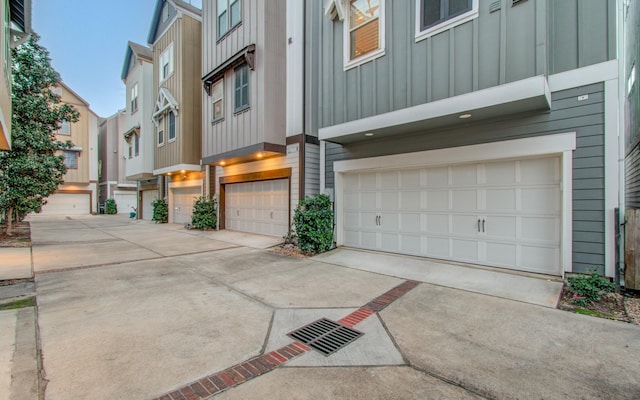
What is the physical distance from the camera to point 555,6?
4840 millimetres

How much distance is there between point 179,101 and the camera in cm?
1357

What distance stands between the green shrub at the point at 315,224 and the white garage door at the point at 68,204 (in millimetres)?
27033

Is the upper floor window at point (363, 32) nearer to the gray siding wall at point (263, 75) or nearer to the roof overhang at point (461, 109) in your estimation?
A: the roof overhang at point (461, 109)

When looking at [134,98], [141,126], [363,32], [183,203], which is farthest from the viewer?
[134,98]

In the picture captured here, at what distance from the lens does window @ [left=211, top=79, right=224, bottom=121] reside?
10887 millimetres

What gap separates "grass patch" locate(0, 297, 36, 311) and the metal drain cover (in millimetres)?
3969

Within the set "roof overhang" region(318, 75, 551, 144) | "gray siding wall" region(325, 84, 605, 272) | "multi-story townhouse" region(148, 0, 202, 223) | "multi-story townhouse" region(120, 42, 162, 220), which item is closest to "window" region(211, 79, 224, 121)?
"multi-story townhouse" region(148, 0, 202, 223)

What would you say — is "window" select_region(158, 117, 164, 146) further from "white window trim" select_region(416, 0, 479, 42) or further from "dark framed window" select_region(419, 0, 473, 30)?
"dark framed window" select_region(419, 0, 473, 30)

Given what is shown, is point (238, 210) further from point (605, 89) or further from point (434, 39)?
point (605, 89)

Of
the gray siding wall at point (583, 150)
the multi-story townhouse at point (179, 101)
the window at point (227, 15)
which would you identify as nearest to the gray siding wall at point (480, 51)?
the gray siding wall at point (583, 150)

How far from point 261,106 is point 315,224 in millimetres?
4201

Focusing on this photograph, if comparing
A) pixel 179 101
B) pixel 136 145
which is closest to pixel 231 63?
pixel 179 101

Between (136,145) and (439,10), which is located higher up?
(439,10)

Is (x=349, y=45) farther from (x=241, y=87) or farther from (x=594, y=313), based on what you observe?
(x=594, y=313)
